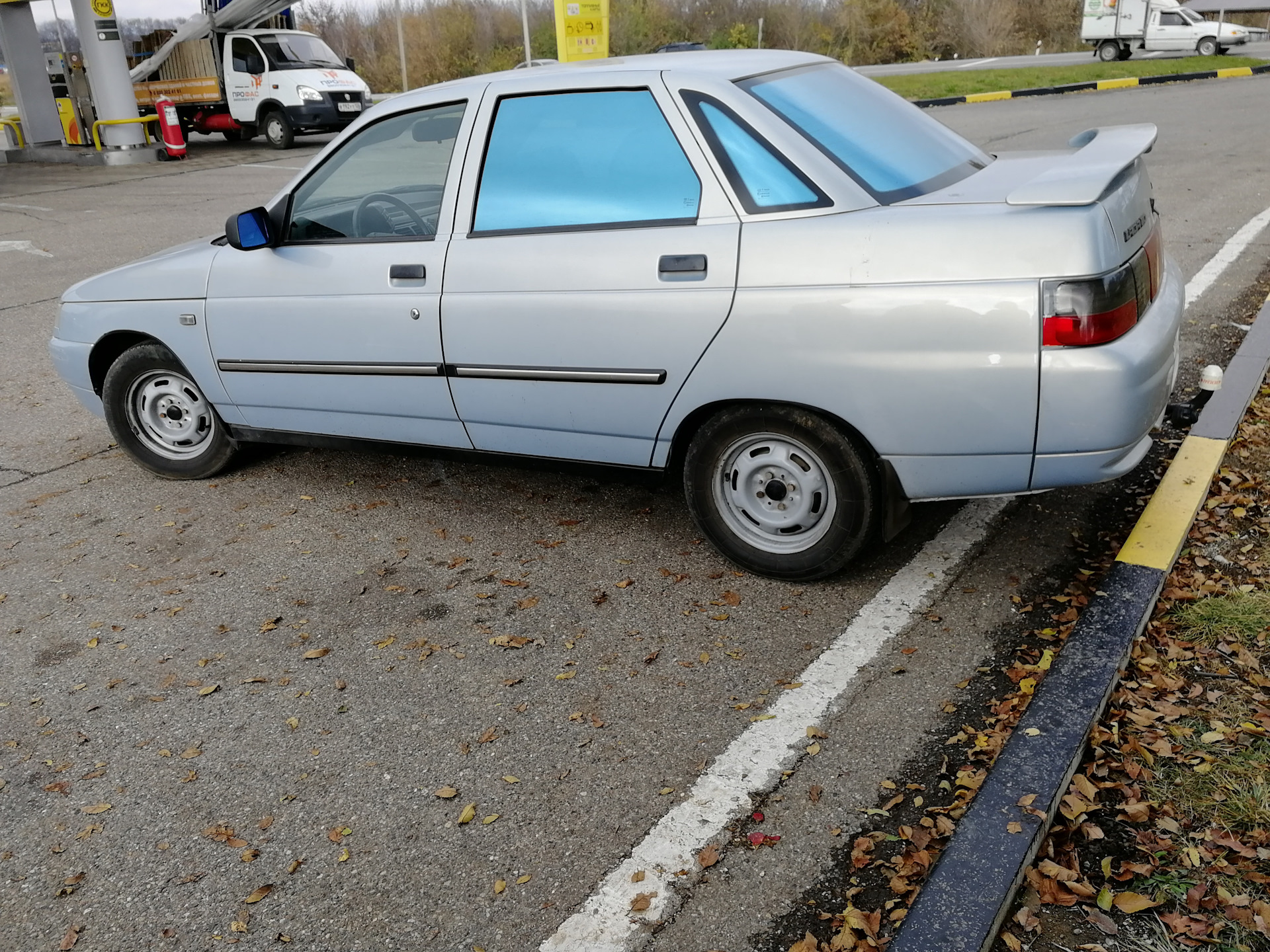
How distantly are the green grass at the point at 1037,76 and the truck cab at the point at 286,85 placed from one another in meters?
11.2

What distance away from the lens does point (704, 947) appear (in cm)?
250

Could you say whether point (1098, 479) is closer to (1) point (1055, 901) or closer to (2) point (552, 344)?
(1) point (1055, 901)

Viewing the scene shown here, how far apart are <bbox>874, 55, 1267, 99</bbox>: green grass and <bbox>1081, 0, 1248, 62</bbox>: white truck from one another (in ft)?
6.87

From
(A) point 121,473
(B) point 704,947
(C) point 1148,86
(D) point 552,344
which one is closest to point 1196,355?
(D) point 552,344

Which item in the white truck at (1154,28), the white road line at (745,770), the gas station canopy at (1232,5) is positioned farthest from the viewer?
the gas station canopy at (1232,5)

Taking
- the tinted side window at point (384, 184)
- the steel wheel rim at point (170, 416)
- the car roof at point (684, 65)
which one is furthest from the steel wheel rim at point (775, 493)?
the steel wheel rim at point (170, 416)

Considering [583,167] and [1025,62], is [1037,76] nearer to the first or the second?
[1025,62]

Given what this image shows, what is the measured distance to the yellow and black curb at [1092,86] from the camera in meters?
22.2

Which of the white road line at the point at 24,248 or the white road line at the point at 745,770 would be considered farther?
the white road line at the point at 24,248

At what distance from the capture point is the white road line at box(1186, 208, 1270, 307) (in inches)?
293

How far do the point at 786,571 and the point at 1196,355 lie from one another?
3.43 meters

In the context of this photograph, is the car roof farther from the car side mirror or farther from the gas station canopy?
the gas station canopy

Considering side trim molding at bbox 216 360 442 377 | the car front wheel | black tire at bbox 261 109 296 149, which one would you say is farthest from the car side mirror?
the car front wheel

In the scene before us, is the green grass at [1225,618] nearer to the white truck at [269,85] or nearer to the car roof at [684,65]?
the car roof at [684,65]
